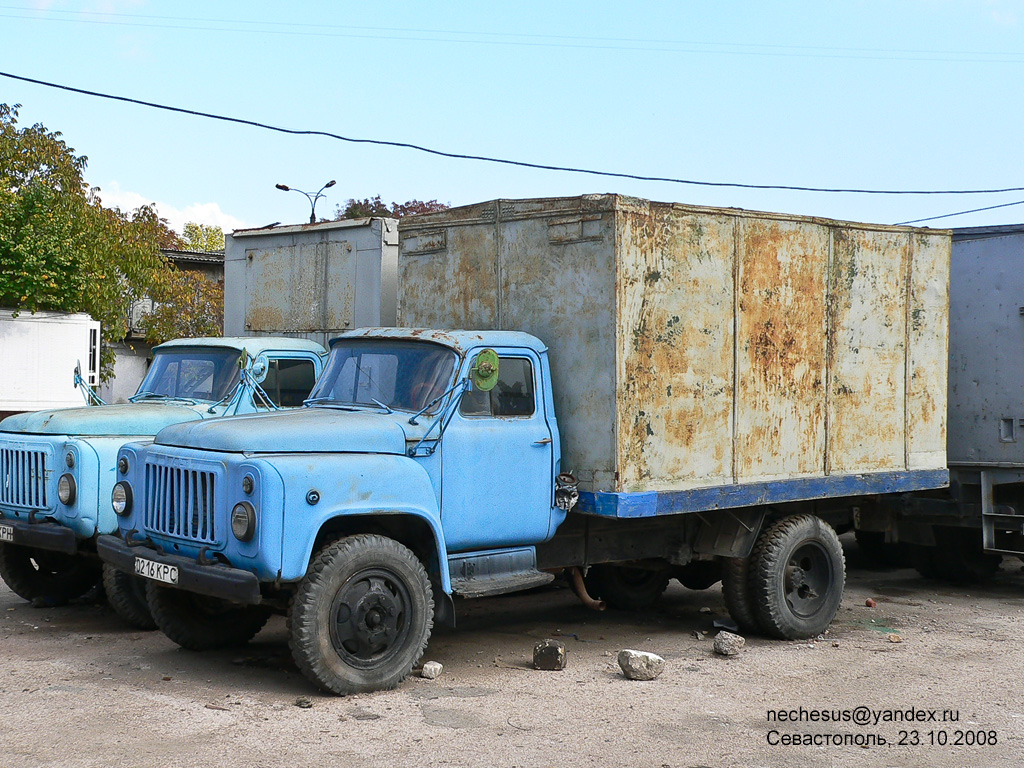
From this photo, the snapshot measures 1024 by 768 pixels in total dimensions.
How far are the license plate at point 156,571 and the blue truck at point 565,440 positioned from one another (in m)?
0.01

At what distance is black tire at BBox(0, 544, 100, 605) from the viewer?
891 centimetres

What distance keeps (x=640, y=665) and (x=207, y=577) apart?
272 centimetres

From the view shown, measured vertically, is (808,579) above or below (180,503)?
below

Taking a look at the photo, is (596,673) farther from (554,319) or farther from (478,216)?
(478,216)

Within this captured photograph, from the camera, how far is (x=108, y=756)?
→ 521 centimetres

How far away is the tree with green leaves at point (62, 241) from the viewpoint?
18.7 metres

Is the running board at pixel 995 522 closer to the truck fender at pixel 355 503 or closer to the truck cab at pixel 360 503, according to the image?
the truck cab at pixel 360 503

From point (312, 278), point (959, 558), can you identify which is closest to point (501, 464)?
point (312, 278)

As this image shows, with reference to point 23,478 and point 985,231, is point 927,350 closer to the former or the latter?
point 985,231

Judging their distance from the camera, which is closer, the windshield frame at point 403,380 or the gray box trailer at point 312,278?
the windshield frame at point 403,380

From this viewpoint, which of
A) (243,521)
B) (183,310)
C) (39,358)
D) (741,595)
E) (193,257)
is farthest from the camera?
(193,257)

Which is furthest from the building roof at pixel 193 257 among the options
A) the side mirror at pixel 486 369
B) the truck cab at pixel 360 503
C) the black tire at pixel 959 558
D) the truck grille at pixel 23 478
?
the side mirror at pixel 486 369

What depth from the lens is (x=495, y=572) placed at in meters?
7.10

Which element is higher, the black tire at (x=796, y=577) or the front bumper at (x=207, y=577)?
the front bumper at (x=207, y=577)
